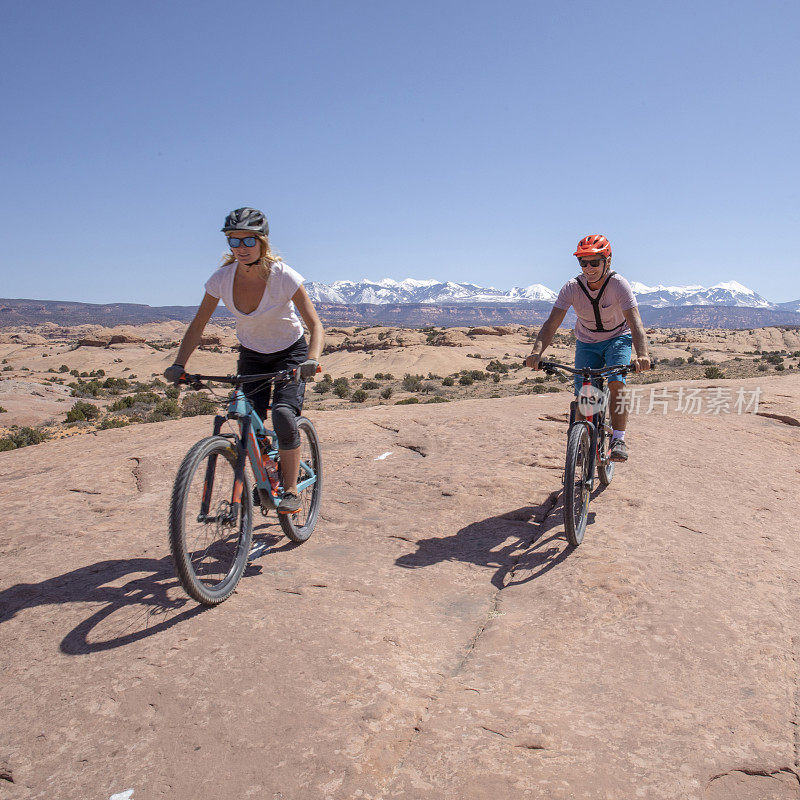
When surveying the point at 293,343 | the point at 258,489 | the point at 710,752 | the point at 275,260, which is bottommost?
the point at 710,752

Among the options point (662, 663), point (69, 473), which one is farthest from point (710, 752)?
point (69, 473)

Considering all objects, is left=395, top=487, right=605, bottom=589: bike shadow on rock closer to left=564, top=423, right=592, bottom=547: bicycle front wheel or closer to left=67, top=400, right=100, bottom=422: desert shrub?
left=564, top=423, right=592, bottom=547: bicycle front wheel

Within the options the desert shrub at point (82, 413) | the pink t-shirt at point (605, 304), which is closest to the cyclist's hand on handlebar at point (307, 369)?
the pink t-shirt at point (605, 304)

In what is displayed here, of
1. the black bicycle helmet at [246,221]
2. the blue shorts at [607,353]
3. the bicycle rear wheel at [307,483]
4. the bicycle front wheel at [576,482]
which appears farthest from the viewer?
the blue shorts at [607,353]

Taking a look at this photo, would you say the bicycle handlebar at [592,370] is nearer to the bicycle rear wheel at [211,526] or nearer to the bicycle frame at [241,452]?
the bicycle frame at [241,452]

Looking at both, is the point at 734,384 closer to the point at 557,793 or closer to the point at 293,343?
the point at 293,343

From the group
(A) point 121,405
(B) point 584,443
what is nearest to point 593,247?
(B) point 584,443

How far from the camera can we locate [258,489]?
3.79 meters

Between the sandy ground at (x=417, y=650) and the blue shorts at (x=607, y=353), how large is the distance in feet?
3.86

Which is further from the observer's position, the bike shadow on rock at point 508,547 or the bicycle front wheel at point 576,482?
the bicycle front wheel at point 576,482

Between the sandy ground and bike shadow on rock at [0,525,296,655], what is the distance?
15mm

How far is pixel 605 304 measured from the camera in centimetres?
491

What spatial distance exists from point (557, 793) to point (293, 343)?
115 inches

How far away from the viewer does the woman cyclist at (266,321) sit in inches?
143
